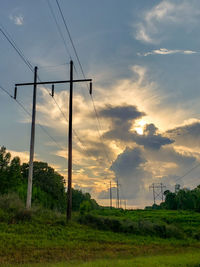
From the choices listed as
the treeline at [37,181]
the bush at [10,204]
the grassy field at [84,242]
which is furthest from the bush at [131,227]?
the treeline at [37,181]

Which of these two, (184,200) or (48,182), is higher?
(48,182)

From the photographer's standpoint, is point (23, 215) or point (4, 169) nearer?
point (23, 215)

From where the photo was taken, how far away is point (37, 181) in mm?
82312

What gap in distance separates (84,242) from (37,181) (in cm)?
6127

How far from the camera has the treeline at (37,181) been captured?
2648 inches

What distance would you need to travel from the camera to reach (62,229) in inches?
1041

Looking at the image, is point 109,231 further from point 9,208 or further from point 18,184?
point 18,184

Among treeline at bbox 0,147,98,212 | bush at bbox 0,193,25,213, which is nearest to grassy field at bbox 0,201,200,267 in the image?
bush at bbox 0,193,25,213

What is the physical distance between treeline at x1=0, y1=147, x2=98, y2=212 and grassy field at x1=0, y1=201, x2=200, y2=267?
124 ft

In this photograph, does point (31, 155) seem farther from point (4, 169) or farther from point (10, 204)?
point (4, 169)

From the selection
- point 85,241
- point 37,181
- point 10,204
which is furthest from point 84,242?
point 37,181

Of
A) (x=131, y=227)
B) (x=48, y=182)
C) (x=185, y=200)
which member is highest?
(x=48, y=182)

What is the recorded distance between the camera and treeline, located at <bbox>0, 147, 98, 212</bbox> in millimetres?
67250

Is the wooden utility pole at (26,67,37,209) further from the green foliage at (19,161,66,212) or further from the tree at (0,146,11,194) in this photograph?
the green foliage at (19,161,66,212)
